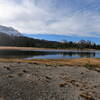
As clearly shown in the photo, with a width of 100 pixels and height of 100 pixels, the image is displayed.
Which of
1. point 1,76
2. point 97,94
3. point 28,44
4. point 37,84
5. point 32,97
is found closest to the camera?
point 32,97

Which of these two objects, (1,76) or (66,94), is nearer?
(66,94)

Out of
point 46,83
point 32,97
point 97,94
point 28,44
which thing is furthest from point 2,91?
point 28,44

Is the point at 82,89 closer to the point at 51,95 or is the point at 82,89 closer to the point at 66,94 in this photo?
the point at 66,94

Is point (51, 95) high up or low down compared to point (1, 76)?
down

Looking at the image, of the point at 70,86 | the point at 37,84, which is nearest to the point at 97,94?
the point at 70,86

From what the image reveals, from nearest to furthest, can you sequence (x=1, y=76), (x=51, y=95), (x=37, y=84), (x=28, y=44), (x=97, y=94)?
(x=51, y=95)
(x=97, y=94)
(x=37, y=84)
(x=1, y=76)
(x=28, y=44)

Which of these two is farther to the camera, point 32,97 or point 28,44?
point 28,44

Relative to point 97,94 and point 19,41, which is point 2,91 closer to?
point 97,94

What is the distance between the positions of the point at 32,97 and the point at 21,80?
2.43m

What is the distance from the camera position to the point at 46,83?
1037 centimetres

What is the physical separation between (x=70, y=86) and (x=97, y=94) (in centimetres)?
194

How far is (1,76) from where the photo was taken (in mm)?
10609

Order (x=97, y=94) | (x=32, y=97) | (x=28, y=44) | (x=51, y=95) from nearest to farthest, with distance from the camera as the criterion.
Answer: (x=32, y=97) < (x=51, y=95) < (x=97, y=94) < (x=28, y=44)

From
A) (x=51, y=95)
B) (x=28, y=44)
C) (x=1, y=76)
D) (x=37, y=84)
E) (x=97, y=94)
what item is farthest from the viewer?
(x=28, y=44)
